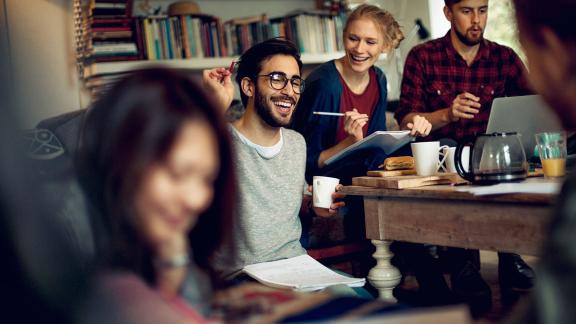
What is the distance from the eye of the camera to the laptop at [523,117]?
7.48 feet

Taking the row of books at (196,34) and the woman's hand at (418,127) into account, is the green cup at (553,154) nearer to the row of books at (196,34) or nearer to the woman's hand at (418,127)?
the woman's hand at (418,127)

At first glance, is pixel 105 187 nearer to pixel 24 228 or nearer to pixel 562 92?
pixel 24 228

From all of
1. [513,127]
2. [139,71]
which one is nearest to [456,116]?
[513,127]

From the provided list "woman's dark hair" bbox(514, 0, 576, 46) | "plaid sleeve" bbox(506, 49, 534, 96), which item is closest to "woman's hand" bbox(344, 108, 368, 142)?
"plaid sleeve" bbox(506, 49, 534, 96)

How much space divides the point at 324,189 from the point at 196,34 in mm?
2743

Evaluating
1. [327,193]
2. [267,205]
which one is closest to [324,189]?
[327,193]

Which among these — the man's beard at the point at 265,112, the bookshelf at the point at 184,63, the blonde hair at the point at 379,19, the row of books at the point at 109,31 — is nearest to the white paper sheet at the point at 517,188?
the man's beard at the point at 265,112

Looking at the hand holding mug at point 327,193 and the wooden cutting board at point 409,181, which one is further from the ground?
the wooden cutting board at point 409,181

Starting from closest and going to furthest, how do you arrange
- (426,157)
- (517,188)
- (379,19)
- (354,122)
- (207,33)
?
(517,188), (426,157), (354,122), (379,19), (207,33)

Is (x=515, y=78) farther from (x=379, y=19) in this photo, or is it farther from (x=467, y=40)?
(x=379, y=19)

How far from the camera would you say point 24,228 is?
0.89 m

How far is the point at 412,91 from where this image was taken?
10.7 feet

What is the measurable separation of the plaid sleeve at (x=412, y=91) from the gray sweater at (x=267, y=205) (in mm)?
977

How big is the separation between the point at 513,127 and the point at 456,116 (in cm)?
47
